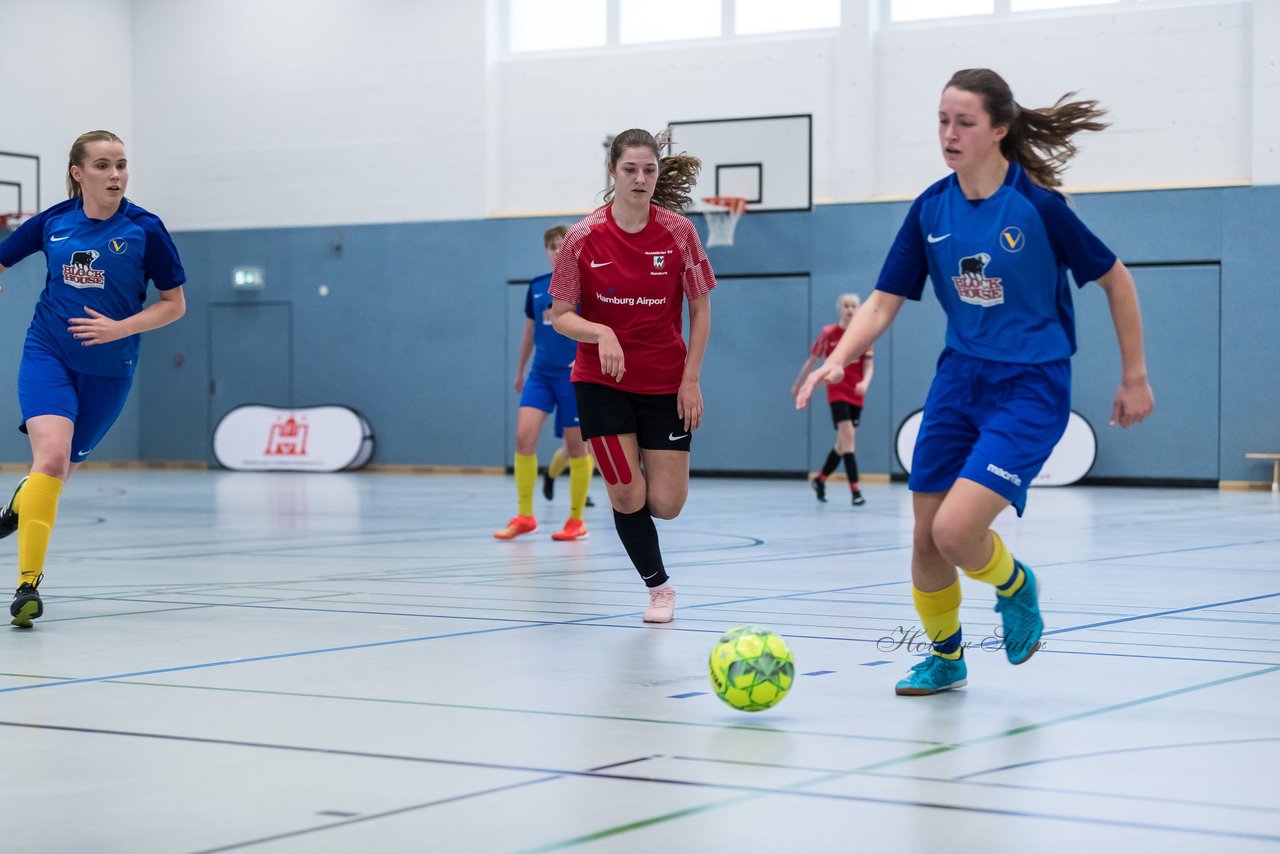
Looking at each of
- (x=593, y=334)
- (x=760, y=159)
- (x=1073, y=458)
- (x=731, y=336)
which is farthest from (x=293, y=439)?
(x=593, y=334)

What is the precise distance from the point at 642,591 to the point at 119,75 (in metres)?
20.4

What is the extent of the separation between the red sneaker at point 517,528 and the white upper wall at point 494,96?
11323 mm

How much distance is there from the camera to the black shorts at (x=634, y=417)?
243 inches

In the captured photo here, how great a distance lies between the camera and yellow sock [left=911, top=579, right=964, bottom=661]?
15.0 feet

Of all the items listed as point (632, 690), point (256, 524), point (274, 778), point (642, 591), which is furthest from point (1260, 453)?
point (274, 778)

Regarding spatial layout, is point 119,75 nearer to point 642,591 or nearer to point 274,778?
point 642,591

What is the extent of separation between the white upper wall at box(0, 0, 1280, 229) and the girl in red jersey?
14.7m

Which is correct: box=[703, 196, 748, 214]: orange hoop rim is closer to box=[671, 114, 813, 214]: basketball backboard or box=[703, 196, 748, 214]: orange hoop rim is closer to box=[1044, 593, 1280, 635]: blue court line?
box=[671, 114, 813, 214]: basketball backboard

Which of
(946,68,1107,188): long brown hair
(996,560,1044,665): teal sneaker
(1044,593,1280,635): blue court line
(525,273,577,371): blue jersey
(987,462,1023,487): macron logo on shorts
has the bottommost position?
(1044,593,1280,635): blue court line

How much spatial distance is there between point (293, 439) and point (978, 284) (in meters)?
20.3

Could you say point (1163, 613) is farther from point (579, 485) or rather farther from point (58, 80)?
point (58, 80)

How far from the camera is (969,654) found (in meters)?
5.28

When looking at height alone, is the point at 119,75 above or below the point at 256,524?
above

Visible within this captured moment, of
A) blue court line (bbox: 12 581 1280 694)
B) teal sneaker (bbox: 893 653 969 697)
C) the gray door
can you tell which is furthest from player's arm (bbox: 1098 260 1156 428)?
the gray door
